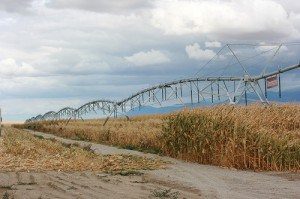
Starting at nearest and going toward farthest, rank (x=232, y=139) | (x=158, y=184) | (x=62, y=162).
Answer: (x=158, y=184), (x=62, y=162), (x=232, y=139)

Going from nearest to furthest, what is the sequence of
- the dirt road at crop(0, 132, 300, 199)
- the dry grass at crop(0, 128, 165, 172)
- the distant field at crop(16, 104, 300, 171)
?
the dirt road at crop(0, 132, 300, 199)
the dry grass at crop(0, 128, 165, 172)
the distant field at crop(16, 104, 300, 171)

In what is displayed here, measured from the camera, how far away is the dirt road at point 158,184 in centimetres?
1139

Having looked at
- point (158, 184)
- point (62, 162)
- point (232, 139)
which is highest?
point (232, 139)

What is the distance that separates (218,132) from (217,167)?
1551 millimetres

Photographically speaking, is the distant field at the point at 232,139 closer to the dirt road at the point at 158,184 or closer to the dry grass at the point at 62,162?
the dirt road at the point at 158,184

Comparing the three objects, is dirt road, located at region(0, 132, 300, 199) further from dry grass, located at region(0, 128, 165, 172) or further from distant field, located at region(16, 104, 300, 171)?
distant field, located at region(16, 104, 300, 171)

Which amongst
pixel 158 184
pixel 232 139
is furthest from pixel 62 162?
pixel 232 139

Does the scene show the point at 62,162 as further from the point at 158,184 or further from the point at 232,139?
the point at 232,139

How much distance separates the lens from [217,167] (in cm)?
1795

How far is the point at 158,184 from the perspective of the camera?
521 inches

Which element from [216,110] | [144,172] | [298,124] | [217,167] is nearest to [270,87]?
[298,124]

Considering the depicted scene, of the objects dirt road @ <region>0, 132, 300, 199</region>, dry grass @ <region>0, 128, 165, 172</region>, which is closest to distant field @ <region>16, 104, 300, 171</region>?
dirt road @ <region>0, 132, 300, 199</region>

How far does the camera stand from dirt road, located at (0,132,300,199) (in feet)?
37.4

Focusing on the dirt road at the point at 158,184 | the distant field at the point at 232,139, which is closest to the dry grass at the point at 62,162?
the dirt road at the point at 158,184
